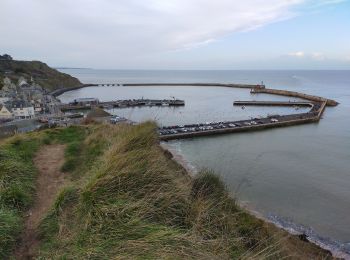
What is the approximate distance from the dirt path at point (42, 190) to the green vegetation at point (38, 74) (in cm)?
7580

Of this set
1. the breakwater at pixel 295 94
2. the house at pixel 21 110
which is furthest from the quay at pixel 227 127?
the house at pixel 21 110

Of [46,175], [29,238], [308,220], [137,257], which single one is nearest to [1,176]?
[46,175]

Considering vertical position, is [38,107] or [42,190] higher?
[42,190]

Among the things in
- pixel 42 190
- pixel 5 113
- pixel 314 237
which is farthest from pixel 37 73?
pixel 42 190

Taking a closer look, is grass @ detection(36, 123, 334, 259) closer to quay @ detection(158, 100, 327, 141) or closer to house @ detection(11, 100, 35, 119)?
quay @ detection(158, 100, 327, 141)

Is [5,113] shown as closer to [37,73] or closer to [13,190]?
[13,190]

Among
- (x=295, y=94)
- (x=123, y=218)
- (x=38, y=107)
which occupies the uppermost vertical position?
(x=123, y=218)

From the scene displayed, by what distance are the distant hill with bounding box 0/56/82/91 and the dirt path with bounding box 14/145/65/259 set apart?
249 ft

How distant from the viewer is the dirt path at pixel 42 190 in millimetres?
3336

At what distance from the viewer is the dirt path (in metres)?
3.34

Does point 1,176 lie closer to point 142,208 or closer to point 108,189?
point 108,189

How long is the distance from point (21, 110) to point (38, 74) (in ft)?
188

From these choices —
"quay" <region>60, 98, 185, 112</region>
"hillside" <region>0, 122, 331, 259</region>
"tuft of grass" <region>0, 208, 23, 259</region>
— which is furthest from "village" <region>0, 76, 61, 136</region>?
"tuft of grass" <region>0, 208, 23, 259</region>

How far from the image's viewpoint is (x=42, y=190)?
4844 mm
